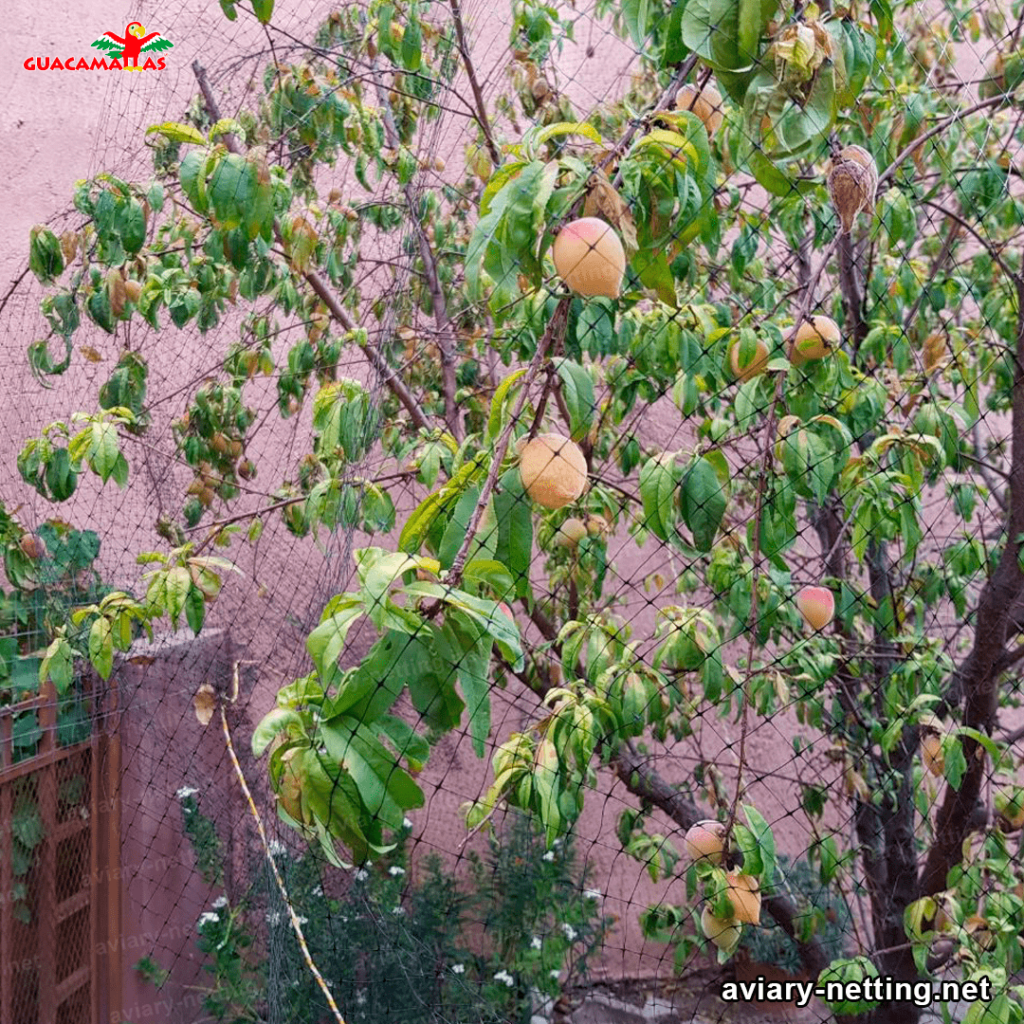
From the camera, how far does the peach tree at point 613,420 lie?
88 centimetres

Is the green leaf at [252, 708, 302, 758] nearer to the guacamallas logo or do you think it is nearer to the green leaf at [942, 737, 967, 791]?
the green leaf at [942, 737, 967, 791]

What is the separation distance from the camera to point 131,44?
2.74m

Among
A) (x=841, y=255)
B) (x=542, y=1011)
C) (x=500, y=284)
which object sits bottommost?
(x=542, y=1011)

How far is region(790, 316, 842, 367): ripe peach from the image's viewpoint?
141cm

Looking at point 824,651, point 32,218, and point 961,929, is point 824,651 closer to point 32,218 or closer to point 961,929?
point 961,929

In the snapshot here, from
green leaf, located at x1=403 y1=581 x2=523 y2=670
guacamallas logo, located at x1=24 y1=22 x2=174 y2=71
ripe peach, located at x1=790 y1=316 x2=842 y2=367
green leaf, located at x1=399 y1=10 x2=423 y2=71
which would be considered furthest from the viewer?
guacamallas logo, located at x1=24 y1=22 x2=174 y2=71

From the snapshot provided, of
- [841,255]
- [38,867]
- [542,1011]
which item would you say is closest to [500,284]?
[841,255]

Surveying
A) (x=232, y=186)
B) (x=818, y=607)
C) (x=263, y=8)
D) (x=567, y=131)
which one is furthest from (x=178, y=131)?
(x=818, y=607)

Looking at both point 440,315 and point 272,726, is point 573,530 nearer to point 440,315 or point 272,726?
point 440,315

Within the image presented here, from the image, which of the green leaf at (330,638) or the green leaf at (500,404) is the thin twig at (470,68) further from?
the green leaf at (330,638)

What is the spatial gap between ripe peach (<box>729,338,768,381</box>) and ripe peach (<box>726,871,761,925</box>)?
27.2 inches

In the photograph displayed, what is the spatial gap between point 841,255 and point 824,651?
2.60 ft

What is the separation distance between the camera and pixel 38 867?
2.14 meters

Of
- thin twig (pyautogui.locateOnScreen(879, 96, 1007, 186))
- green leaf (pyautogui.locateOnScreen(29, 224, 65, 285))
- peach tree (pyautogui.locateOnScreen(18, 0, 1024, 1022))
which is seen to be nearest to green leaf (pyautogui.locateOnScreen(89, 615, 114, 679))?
peach tree (pyautogui.locateOnScreen(18, 0, 1024, 1022))
